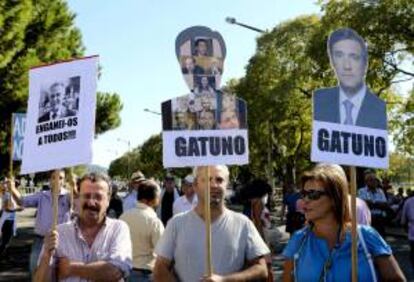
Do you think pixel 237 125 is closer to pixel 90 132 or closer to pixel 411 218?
pixel 90 132

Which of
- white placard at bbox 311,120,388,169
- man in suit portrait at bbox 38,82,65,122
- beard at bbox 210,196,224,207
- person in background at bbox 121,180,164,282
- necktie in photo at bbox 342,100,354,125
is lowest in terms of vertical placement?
person in background at bbox 121,180,164,282

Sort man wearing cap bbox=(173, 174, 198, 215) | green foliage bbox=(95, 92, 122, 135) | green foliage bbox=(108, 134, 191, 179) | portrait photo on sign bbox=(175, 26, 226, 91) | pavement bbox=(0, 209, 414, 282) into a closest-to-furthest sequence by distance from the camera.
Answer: portrait photo on sign bbox=(175, 26, 226, 91), man wearing cap bbox=(173, 174, 198, 215), pavement bbox=(0, 209, 414, 282), green foliage bbox=(95, 92, 122, 135), green foliage bbox=(108, 134, 191, 179)

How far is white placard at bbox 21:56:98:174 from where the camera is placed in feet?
14.8

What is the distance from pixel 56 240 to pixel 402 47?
67.6ft

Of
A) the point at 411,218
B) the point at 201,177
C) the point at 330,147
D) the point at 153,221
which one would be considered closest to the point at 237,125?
the point at 201,177

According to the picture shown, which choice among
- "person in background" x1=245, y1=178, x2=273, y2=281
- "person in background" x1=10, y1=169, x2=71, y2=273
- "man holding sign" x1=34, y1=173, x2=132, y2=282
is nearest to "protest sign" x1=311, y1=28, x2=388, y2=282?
"man holding sign" x1=34, y1=173, x2=132, y2=282

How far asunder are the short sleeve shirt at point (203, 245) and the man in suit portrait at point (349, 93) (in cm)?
95

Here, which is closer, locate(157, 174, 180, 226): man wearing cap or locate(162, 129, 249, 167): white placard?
locate(162, 129, 249, 167): white placard

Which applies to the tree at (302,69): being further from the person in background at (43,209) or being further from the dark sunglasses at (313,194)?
the dark sunglasses at (313,194)

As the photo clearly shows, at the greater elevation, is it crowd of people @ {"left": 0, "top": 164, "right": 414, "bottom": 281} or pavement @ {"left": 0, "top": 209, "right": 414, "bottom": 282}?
crowd of people @ {"left": 0, "top": 164, "right": 414, "bottom": 281}

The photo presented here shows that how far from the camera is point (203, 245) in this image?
438 centimetres

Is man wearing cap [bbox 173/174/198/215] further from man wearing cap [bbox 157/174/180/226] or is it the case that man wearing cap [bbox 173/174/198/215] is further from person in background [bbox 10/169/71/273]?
man wearing cap [bbox 157/174/180/226]

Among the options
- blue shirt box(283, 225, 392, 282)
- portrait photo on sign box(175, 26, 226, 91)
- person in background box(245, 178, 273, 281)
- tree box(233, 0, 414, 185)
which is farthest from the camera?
tree box(233, 0, 414, 185)

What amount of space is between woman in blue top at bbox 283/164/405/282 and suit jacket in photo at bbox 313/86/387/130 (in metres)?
0.48
